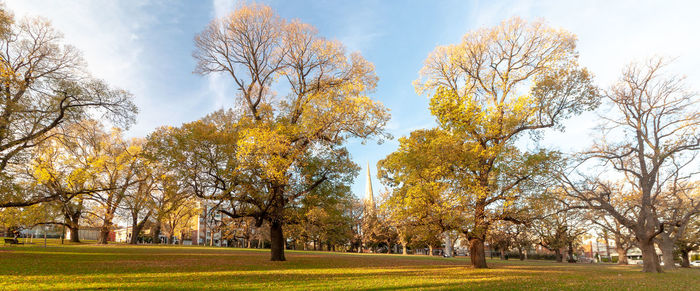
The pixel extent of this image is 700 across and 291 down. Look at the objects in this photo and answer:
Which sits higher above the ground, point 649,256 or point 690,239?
point 649,256

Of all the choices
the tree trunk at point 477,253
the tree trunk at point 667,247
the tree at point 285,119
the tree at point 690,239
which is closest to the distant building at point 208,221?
the tree at point 285,119

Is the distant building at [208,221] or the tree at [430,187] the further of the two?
the distant building at [208,221]

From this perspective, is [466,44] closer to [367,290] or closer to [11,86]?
[367,290]

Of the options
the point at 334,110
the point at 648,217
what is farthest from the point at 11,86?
the point at 648,217

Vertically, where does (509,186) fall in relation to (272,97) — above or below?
below

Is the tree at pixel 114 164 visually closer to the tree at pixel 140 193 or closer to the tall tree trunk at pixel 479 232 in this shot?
the tree at pixel 140 193

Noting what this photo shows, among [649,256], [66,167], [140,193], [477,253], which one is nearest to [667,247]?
[649,256]

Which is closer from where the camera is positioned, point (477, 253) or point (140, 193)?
point (477, 253)

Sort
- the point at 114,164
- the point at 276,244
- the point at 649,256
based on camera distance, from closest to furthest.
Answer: the point at 649,256 < the point at 276,244 < the point at 114,164

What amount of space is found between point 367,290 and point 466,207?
A: 38.6 feet

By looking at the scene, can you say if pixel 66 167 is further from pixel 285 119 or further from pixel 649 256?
pixel 649 256

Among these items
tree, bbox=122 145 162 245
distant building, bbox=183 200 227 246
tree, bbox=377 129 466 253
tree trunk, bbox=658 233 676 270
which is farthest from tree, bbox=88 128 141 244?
tree trunk, bbox=658 233 676 270

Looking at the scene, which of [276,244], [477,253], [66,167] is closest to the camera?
[477,253]

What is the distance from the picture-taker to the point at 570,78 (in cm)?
2112
